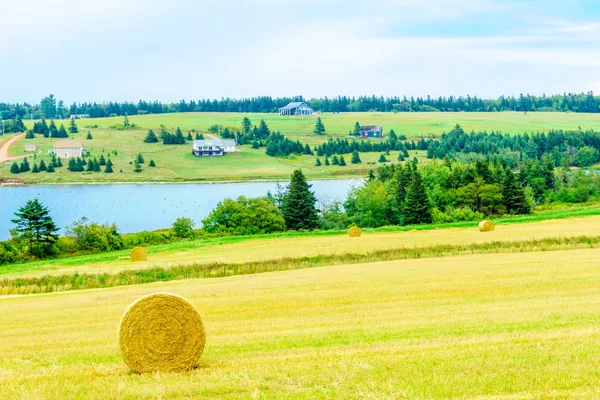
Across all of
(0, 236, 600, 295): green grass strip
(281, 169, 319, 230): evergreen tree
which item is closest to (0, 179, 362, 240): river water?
(281, 169, 319, 230): evergreen tree

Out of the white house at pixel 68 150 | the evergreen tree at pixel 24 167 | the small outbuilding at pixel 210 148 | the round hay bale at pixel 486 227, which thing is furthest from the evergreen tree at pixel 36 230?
the white house at pixel 68 150

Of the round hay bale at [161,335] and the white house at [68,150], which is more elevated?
the round hay bale at [161,335]

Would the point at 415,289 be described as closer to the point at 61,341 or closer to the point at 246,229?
the point at 61,341

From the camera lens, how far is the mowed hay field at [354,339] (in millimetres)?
12656

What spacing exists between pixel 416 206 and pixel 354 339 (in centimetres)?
6519

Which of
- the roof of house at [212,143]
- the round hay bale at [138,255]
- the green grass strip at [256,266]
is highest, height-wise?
the green grass strip at [256,266]

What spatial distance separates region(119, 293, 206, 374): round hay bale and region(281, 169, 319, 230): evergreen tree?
64.5 meters

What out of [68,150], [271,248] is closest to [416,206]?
[271,248]

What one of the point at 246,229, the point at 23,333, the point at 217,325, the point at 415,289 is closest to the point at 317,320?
the point at 217,325

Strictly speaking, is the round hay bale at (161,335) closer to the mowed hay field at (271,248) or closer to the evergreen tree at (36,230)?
the mowed hay field at (271,248)

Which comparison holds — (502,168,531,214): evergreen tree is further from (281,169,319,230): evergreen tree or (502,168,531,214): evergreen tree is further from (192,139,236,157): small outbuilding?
(192,139,236,157): small outbuilding

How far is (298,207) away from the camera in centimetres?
8062

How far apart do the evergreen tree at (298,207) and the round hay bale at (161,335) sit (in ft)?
211

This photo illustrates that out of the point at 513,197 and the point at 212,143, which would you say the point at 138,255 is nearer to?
the point at 513,197
